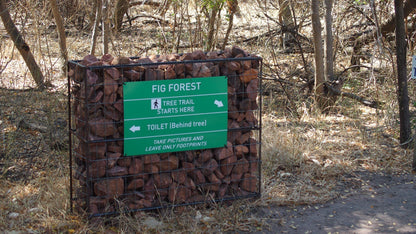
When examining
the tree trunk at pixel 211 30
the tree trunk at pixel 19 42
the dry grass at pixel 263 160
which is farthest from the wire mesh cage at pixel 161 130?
the tree trunk at pixel 211 30

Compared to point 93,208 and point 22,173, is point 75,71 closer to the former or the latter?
point 93,208

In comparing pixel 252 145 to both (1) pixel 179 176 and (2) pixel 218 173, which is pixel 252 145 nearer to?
(2) pixel 218 173

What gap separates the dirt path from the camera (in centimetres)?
481

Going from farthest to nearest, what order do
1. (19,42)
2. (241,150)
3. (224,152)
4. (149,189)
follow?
(19,42) → (241,150) → (224,152) → (149,189)

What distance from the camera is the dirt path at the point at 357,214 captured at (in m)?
→ 4.81

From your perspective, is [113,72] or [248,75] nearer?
[113,72]

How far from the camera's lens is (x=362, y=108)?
884 cm

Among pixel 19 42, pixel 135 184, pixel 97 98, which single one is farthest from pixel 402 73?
pixel 19 42

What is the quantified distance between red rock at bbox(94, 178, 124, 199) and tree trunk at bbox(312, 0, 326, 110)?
4624mm

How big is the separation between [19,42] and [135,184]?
418 centimetres

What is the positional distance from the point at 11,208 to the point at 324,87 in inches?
208

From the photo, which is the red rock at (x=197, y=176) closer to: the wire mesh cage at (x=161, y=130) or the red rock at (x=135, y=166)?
the wire mesh cage at (x=161, y=130)

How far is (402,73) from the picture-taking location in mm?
6602

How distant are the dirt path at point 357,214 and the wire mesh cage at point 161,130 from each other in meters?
0.52
